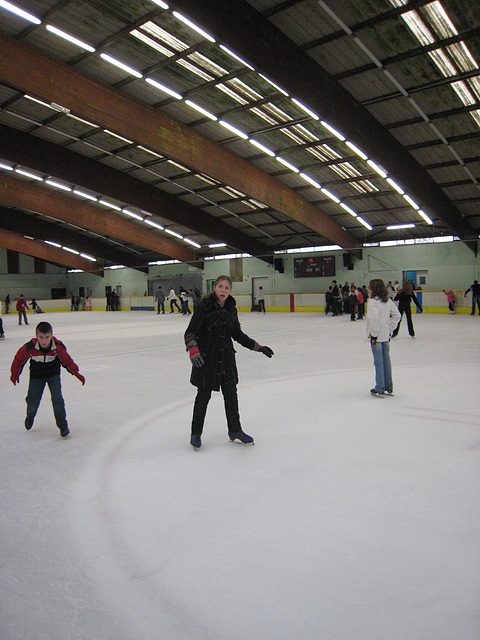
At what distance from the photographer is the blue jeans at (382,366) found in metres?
5.40

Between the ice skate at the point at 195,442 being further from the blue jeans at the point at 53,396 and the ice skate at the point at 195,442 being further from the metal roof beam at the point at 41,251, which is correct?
the metal roof beam at the point at 41,251

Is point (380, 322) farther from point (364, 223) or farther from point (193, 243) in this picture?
point (193, 243)

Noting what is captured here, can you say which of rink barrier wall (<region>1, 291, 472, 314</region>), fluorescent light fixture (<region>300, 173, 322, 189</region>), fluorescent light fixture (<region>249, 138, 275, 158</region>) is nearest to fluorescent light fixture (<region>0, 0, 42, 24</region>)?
fluorescent light fixture (<region>249, 138, 275, 158</region>)

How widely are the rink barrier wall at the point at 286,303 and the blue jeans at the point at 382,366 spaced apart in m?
19.5

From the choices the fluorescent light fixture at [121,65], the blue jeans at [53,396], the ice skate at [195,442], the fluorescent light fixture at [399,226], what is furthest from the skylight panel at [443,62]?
the fluorescent light fixture at [399,226]

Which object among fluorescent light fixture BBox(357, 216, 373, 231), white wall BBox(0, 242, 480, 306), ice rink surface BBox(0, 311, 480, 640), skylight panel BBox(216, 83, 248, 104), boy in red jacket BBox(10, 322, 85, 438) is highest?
skylight panel BBox(216, 83, 248, 104)

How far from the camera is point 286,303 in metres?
28.7

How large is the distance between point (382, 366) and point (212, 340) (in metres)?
2.70

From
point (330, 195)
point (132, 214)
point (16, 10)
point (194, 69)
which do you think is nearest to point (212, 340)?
point (16, 10)

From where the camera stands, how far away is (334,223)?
24797 millimetres

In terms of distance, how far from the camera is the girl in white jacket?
17.6 feet

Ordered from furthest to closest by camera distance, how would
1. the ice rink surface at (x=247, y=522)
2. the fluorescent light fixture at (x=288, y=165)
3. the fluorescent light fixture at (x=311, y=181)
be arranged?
the fluorescent light fixture at (x=311, y=181) < the fluorescent light fixture at (x=288, y=165) < the ice rink surface at (x=247, y=522)

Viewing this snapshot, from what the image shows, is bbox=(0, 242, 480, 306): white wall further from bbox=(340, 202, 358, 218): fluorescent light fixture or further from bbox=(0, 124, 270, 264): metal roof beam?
bbox=(0, 124, 270, 264): metal roof beam

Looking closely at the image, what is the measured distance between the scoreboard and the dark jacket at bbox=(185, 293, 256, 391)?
2510 cm
